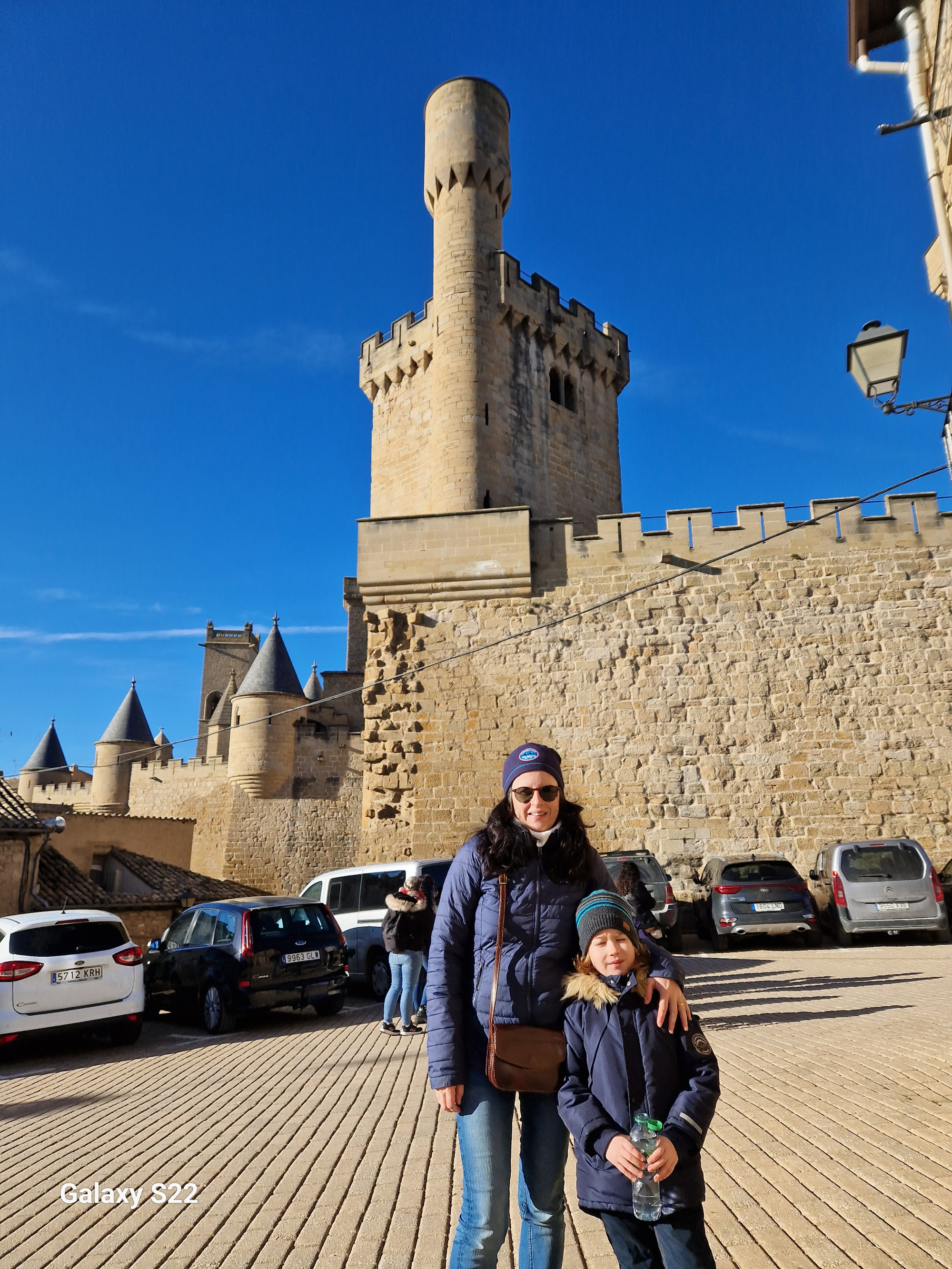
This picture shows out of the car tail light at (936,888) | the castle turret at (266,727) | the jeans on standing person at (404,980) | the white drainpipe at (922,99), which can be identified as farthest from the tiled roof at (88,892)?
the white drainpipe at (922,99)

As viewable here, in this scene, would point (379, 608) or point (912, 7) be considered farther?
point (379, 608)

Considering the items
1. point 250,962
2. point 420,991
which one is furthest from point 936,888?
point 250,962

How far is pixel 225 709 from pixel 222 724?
14.4 ft

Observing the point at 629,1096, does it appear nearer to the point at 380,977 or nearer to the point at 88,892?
the point at 380,977

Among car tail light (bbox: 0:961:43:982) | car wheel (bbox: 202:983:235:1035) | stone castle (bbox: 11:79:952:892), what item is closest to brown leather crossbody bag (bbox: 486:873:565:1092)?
car tail light (bbox: 0:961:43:982)

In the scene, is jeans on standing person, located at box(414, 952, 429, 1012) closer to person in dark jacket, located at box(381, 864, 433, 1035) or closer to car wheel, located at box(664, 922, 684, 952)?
person in dark jacket, located at box(381, 864, 433, 1035)

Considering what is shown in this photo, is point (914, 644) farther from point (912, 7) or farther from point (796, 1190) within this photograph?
point (796, 1190)

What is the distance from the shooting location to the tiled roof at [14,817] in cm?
1284

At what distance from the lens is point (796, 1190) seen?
349 centimetres

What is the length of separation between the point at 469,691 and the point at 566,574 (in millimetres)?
2751

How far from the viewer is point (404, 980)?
7.85 meters

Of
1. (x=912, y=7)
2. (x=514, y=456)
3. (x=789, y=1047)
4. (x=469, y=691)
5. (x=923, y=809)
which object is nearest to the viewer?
(x=789, y=1047)

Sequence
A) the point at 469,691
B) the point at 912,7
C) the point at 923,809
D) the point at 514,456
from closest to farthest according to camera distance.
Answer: the point at 912,7 → the point at 923,809 → the point at 469,691 → the point at 514,456

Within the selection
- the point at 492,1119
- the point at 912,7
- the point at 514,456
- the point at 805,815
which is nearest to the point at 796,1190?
the point at 492,1119
